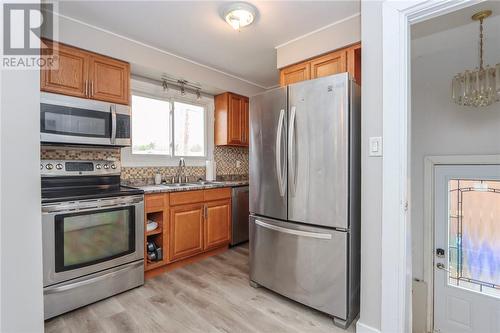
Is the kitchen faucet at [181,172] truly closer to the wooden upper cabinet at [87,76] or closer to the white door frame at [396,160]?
the wooden upper cabinet at [87,76]

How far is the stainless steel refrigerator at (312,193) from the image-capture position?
1.75m

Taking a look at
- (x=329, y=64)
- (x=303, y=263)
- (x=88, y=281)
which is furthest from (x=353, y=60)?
(x=88, y=281)

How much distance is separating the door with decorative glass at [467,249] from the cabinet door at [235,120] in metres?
2.58

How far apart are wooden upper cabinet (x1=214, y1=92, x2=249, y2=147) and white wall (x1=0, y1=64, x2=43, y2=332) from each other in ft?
9.65

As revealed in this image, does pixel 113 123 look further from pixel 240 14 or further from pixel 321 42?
pixel 321 42

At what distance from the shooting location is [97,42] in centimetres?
236

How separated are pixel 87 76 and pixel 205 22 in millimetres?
1216

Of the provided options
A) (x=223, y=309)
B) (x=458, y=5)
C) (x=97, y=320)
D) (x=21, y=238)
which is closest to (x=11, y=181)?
(x=21, y=238)

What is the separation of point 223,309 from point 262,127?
1.56 metres

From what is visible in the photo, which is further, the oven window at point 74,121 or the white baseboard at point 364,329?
the oven window at point 74,121

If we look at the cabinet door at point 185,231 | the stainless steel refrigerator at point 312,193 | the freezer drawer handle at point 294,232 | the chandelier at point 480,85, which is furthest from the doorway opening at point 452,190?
the cabinet door at point 185,231

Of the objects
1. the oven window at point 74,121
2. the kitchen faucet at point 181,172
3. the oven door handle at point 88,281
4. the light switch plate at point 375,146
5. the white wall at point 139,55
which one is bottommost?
the oven door handle at point 88,281

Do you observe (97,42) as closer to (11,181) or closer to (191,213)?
(191,213)

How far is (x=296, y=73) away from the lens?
274cm
